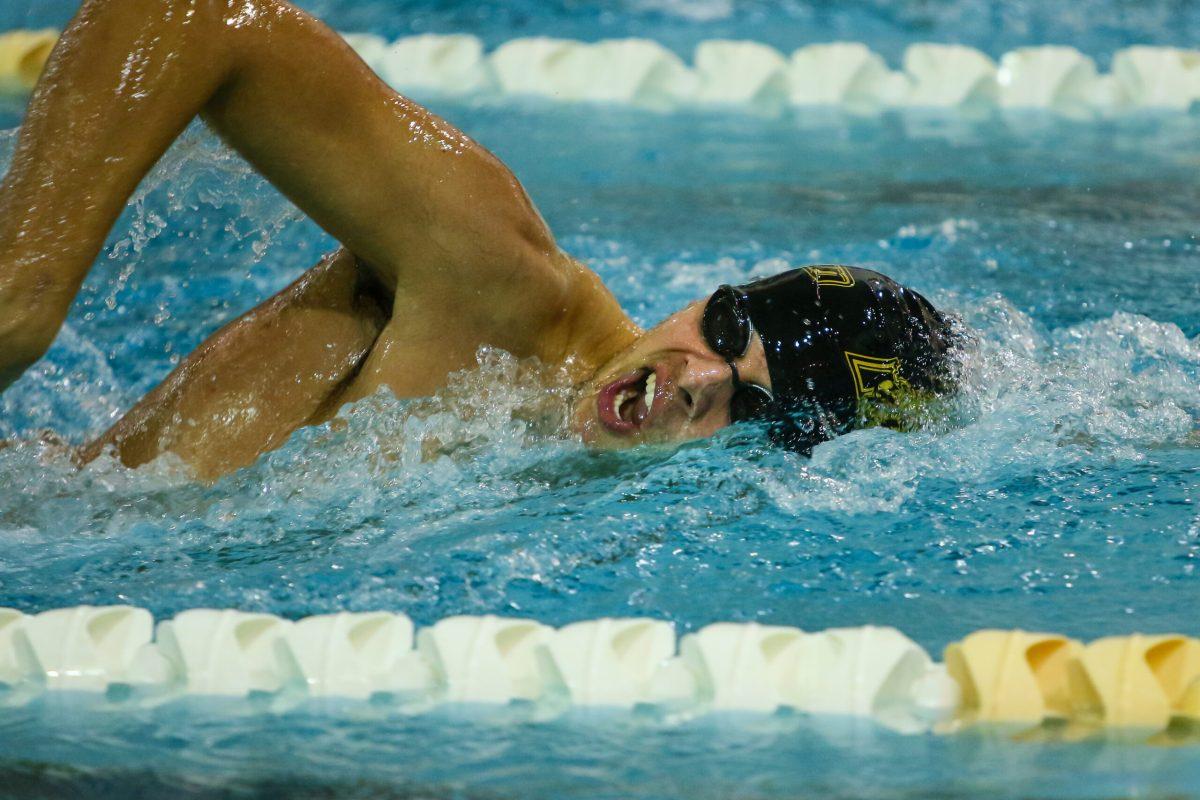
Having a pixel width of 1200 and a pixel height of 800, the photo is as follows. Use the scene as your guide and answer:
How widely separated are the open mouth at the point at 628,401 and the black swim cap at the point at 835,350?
21 cm

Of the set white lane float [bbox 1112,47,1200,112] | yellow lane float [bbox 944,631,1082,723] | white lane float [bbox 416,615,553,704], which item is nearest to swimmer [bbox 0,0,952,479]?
white lane float [bbox 416,615,553,704]

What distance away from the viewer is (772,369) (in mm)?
2316

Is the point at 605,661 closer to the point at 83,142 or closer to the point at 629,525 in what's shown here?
the point at 629,525

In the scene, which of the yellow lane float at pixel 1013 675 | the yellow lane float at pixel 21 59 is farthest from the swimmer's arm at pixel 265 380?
the yellow lane float at pixel 21 59

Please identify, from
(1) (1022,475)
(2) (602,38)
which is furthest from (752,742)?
(2) (602,38)

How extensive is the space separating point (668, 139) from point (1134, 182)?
1701mm

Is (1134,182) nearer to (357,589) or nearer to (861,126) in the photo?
(861,126)

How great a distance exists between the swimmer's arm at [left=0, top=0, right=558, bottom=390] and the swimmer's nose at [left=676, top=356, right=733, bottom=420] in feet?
0.88

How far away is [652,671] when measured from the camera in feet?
6.07

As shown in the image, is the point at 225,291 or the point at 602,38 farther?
the point at 602,38

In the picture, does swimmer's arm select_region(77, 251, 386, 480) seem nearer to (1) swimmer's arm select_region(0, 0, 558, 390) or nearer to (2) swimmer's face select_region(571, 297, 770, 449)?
(1) swimmer's arm select_region(0, 0, 558, 390)

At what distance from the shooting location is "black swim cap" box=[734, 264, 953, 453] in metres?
2.33

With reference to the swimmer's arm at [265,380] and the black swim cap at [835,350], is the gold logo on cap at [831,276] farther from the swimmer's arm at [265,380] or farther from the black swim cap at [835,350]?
the swimmer's arm at [265,380]

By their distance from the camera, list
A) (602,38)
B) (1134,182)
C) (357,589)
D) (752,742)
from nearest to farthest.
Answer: (752,742) < (357,589) < (1134,182) < (602,38)
